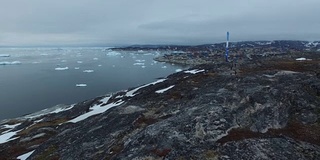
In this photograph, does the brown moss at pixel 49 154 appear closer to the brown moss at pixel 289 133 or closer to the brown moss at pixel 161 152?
the brown moss at pixel 161 152

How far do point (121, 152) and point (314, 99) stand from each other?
41.1 ft

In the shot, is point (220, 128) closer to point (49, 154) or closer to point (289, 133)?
point (289, 133)

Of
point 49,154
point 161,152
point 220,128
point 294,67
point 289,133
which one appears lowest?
point 49,154

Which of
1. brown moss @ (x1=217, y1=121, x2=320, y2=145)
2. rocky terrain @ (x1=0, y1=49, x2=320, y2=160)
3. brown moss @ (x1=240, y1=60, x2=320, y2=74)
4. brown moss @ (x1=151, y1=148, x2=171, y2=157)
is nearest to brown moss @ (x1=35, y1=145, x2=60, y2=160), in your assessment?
rocky terrain @ (x1=0, y1=49, x2=320, y2=160)

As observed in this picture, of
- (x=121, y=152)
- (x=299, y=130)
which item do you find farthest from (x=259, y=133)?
(x=121, y=152)

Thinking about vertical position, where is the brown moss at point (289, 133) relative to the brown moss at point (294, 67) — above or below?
below

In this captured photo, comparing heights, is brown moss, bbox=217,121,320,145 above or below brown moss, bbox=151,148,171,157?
above

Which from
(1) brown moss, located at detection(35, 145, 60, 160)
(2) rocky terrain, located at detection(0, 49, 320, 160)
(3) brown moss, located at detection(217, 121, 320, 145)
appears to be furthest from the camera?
(1) brown moss, located at detection(35, 145, 60, 160)

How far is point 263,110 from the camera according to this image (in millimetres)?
16359

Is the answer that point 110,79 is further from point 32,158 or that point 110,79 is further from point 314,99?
point 314,99

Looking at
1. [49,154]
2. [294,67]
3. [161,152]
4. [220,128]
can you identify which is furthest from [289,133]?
[294,67]

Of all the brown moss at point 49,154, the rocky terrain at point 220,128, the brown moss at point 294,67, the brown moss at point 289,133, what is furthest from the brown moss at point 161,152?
the brown moss at point 294,67

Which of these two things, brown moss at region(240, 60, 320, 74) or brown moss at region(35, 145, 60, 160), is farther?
brown moss at region(240, 60, 320, 74)

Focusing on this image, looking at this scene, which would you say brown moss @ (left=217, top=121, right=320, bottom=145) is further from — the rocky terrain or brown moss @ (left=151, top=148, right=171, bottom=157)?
brown moss @ (left=151, top=148, right=171, bottom=157)
